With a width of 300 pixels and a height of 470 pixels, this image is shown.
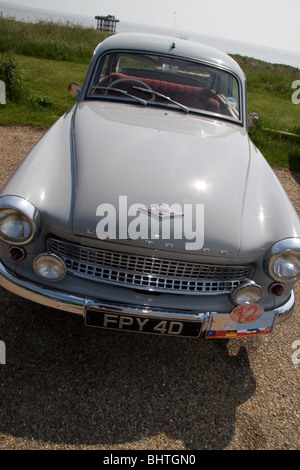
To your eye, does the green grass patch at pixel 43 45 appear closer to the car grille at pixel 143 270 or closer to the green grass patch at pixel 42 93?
the green grass patch at pixel 42 93

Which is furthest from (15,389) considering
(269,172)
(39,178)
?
(269,172)

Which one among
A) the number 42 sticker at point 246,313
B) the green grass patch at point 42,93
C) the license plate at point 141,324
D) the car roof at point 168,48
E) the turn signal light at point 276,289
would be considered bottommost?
the green grass patch at point 42,93

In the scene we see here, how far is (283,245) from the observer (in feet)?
6.59

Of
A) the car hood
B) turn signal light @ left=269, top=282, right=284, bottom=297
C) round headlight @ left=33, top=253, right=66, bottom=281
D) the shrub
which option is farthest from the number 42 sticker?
the shrub

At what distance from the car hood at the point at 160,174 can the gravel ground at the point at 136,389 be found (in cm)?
90

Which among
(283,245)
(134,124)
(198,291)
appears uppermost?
(134,124)

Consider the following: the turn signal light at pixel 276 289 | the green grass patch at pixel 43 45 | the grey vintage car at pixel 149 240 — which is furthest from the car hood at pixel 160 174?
the green grass patch at pixel 43 45

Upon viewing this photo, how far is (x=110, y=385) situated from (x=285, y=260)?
4.07 ft

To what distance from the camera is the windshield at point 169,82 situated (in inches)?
130

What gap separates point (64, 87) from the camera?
358 inches

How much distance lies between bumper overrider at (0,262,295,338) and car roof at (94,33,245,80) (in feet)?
8.11

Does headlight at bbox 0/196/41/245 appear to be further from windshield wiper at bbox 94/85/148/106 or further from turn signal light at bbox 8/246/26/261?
windshield wiper at bbox 94/85/148/106

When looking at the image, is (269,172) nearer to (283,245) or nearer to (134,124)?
(283,245)

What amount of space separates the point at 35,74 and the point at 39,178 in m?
9.21
